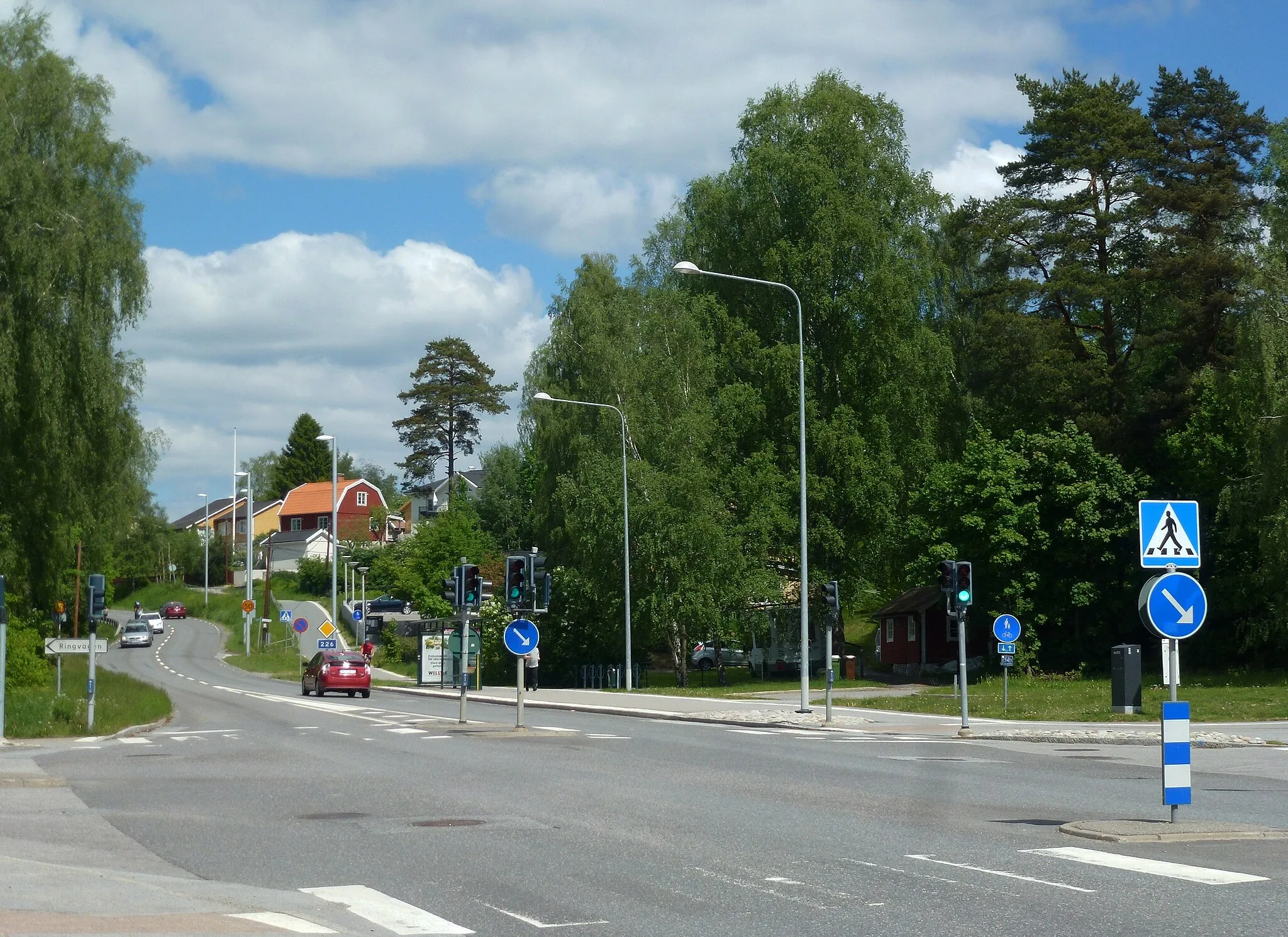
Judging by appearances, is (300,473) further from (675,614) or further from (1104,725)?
(1104,725)

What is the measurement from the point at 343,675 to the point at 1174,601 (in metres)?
36.1

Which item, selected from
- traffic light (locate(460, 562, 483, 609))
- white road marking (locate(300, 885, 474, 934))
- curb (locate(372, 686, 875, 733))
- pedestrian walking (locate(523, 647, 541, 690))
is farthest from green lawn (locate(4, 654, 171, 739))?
white road marking (locate(300, 885, 474, 934))

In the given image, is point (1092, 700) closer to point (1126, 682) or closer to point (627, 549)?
point (1126, 682)

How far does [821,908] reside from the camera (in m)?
9.12

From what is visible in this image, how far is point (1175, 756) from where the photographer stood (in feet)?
41.2

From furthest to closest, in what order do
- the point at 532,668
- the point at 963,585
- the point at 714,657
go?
the point at 714,657 < the point at 532,668 < the point at 963,585

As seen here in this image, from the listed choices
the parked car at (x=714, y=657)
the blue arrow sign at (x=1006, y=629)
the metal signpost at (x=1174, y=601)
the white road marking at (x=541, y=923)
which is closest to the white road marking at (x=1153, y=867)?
the metal signpost at (x=1174, y=601)

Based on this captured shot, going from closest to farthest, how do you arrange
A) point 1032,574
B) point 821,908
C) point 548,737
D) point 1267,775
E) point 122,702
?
1. point 821,908
2. point 1267,775
3. point 548,737
4. point 122,702
5. point 1032,574

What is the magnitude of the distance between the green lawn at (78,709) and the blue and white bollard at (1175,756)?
21761mm

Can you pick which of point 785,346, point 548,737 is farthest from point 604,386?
point 548,737

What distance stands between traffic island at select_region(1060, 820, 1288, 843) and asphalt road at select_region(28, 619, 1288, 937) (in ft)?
0.76

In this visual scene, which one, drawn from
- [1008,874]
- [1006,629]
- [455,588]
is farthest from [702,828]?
[1006,629]

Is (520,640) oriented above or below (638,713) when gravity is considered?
above

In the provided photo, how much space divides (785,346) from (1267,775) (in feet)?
111
